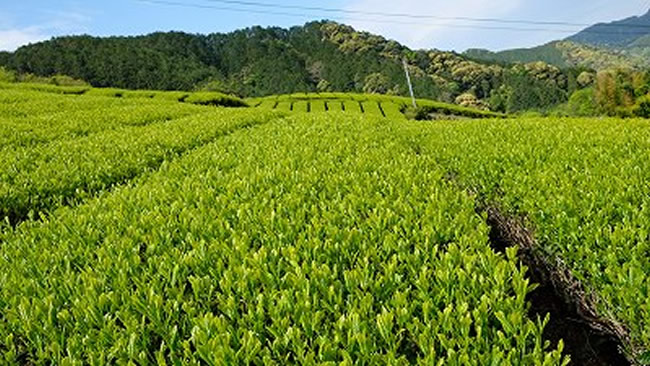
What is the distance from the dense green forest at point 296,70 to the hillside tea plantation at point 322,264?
280 feet

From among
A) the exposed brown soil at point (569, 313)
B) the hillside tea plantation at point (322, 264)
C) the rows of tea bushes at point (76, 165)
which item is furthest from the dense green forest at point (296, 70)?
the hillside tea plantation at point (322, 264)

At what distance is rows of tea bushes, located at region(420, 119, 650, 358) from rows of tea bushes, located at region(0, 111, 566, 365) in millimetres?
747

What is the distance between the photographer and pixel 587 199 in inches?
202

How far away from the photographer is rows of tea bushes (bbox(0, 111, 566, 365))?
2684mm

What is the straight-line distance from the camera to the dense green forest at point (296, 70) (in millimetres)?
117250

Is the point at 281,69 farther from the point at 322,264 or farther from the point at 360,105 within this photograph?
the point at 322,264

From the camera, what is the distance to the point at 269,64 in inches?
6437

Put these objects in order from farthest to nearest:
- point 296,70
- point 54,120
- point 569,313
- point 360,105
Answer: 1. point 296,70
2. point 360,105
3. point 54,120
4. point 569,313

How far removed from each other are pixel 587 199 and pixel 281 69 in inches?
6304

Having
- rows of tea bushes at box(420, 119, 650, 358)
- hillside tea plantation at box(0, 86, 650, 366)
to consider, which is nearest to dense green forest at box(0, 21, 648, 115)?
rows of tea bushes at box(420, 119, 650, 358)

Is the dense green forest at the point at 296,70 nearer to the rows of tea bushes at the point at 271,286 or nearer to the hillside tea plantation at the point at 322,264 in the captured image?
the hillside tea plantation at the point at 322,264

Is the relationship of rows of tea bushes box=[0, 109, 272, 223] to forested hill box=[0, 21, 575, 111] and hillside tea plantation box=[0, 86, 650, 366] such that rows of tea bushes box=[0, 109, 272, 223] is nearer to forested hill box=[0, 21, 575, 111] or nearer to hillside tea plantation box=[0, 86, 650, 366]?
hillside tea plantation box=[0, 86, 650, 366]

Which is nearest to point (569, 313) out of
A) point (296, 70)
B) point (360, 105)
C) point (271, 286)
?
point (271, 286)

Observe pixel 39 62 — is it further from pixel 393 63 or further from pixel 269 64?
pixel 393 63
